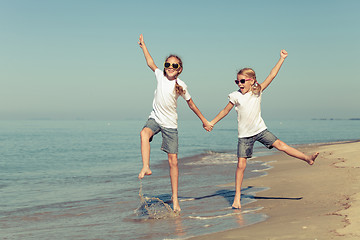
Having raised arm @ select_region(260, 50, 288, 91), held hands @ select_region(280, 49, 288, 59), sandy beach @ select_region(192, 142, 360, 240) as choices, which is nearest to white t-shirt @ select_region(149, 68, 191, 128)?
raised arm @ select_region(260, 50, 288, 91)

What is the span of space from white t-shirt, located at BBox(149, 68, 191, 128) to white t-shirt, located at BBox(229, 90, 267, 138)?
797 mm

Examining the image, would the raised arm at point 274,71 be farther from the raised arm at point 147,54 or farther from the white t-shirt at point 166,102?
the raised arm at point 147,54

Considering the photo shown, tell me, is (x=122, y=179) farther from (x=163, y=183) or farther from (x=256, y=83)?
(x=256, y=83)

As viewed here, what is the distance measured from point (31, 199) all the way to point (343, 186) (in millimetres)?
7093

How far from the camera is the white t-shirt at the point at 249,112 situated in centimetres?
577

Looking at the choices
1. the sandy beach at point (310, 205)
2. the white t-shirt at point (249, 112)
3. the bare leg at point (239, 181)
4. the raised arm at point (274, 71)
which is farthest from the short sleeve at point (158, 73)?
the sandy beach at point (310, 205)

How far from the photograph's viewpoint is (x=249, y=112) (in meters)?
5.75

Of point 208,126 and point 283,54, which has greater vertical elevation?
point 283,54

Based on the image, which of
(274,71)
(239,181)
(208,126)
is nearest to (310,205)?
(239,181)

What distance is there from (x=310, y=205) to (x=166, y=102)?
2574mm

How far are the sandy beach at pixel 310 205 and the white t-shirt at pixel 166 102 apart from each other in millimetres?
1936

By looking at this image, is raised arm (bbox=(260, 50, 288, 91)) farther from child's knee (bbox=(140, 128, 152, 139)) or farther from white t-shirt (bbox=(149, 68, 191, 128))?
child's knee (bbox=(140, 128, 152, 139))

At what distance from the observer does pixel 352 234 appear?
3562mm

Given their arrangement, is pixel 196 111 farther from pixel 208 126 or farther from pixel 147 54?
pixel 147 54
